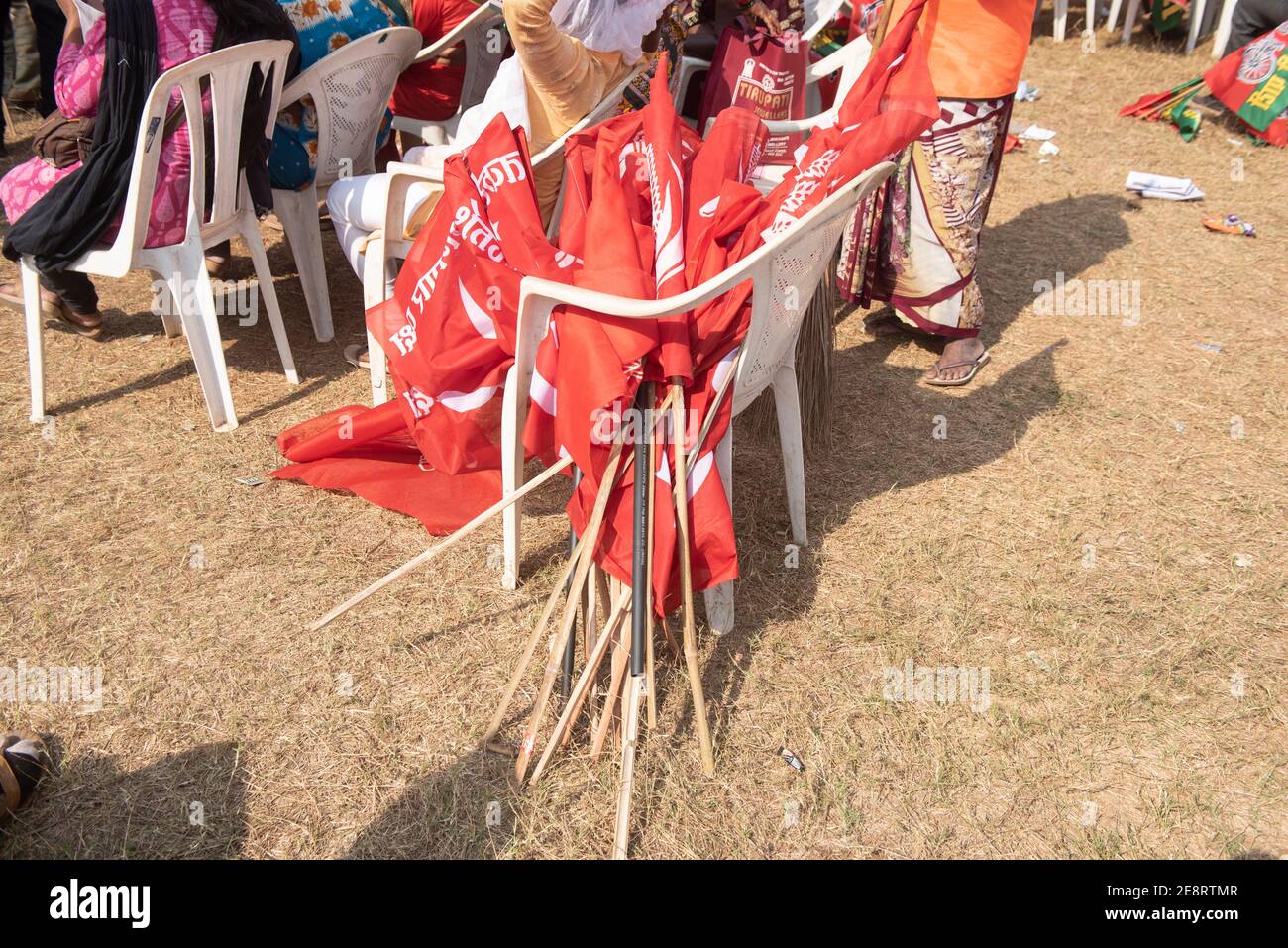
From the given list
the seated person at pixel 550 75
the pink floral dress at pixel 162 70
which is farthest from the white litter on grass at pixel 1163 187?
the pink floral dress at pixel 162 70

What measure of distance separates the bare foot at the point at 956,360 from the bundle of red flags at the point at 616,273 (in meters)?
1.49

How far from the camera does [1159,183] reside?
5.30 meters

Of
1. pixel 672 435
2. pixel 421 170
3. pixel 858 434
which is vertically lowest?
pixel 858 434

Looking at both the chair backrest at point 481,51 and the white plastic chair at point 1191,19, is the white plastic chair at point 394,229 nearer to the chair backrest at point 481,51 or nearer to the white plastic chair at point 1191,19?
the chair backrest at point 481,51

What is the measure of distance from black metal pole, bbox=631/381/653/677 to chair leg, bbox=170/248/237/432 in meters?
1.73

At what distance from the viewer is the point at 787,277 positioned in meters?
2.11

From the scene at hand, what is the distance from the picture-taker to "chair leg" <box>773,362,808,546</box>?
102 inches

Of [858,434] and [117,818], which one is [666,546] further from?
[858,434]

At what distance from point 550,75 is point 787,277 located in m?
1.15

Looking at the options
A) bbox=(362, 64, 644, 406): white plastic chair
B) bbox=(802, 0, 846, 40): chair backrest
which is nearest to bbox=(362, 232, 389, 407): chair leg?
bbox=(362, 64, 644, 406): white plastic chair

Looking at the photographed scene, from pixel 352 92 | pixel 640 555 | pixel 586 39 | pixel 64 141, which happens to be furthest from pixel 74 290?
pixel 640 555

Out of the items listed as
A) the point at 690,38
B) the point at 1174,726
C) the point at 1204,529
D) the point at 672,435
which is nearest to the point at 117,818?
the point at 672,435

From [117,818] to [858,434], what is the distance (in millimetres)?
2384

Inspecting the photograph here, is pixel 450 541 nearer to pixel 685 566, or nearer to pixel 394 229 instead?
pixel 685 566
